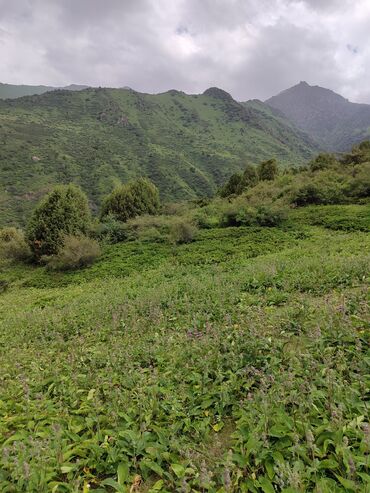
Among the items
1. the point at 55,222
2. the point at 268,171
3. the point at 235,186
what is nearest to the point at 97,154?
the point at 235,186

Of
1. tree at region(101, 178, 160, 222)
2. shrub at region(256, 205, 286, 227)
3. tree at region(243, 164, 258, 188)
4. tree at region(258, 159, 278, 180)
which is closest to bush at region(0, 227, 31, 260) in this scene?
tree at region(101, 178, 160, 222)

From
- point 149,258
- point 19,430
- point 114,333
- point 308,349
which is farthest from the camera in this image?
point 149,258

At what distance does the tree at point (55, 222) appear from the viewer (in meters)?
26.7

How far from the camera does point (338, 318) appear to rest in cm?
524

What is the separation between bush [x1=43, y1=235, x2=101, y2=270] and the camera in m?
23.6

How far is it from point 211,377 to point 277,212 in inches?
829

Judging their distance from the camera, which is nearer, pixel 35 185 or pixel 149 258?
pixel 149 258

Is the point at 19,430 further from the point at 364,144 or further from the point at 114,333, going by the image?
the point at 364,144

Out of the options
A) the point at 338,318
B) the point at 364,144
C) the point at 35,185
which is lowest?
the point at 35,185

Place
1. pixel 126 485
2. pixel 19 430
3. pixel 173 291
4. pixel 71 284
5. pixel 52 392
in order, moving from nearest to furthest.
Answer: pixel 126 485, pixel 19 430, pixel 52 392, pixel 173 291, pixel 71 284

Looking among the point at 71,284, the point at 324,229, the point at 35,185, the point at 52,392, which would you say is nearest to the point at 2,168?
the point at 35,185

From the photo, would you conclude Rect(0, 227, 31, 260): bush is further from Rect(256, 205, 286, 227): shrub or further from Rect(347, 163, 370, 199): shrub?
Rect(347, 163, 370, 199): shrub

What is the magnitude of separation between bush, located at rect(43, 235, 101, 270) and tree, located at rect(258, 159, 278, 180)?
24807mm

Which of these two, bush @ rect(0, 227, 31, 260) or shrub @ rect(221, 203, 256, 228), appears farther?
bush @ rect(0, 227, 31, 260)
